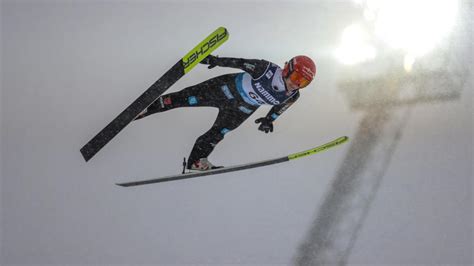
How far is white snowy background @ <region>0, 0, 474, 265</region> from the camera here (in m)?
6.47

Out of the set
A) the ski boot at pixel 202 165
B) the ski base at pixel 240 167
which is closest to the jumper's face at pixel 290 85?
the ski base at pixel 240 167

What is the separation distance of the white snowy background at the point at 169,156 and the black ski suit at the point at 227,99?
84 centimetres

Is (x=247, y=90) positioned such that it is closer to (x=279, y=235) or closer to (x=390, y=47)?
(x=279, y=235)

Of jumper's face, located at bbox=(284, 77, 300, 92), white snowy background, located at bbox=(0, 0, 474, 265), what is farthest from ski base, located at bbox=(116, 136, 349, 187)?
jumper's face, located at bbox=(284, 77, 300, 92)

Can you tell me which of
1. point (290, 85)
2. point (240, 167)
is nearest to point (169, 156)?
point (240, 167)

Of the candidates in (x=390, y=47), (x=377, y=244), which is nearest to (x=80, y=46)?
(x=390, y=47)

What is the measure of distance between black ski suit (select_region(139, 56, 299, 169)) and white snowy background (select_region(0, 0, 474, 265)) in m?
0.84

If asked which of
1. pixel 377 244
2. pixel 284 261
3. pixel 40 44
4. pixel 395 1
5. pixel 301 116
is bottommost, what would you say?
pixel 284 261

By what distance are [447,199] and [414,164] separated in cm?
67

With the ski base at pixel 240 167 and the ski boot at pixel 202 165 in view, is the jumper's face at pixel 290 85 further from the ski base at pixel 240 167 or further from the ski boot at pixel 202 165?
the ski boot at pixel 202 165

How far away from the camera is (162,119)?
6523mm

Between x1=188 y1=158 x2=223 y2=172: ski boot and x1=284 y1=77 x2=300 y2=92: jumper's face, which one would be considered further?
x1=188 y1=158 x2=223 y2=172: ski boot

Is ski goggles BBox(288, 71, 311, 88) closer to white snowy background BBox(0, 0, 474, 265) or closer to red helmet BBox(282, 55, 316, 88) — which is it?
red helmet BBox(282, 55, 316, 88)

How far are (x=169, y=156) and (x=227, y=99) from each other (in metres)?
1.46
